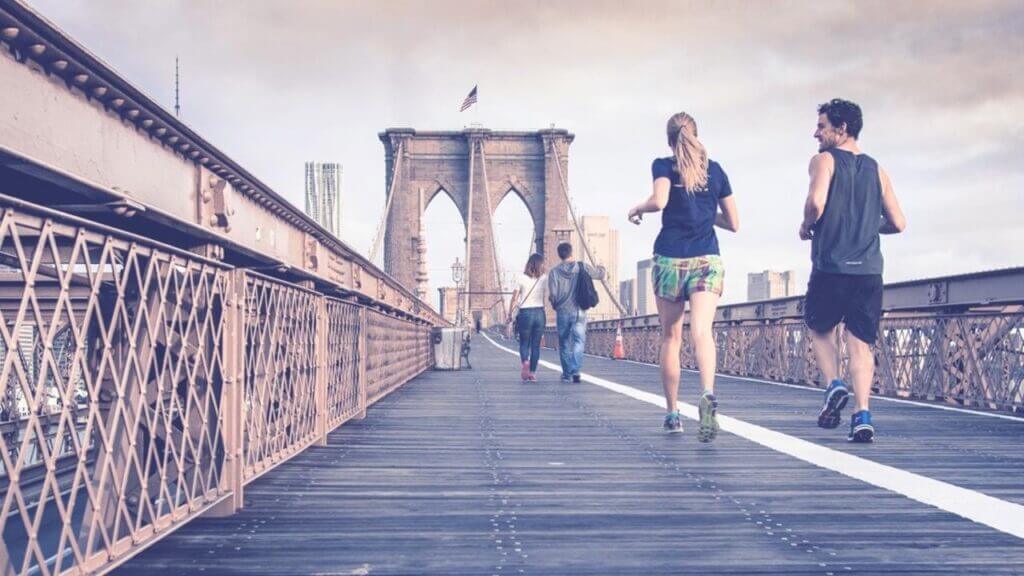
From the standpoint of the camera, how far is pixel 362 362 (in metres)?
6.11

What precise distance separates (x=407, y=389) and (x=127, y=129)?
171 inches

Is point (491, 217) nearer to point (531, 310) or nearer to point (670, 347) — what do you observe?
point (531, 310)

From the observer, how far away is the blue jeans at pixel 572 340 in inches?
410

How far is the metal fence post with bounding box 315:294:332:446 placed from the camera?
4.57m

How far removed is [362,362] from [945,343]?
443 cm

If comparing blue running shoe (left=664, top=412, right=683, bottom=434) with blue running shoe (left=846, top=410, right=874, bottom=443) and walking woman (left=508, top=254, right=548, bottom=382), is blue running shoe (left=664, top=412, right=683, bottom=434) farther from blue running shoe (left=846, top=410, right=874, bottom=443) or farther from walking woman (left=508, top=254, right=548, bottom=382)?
walking woman (left=508, top=254, right=548, bottom=382)

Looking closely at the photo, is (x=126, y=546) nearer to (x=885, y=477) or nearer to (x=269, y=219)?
(x=885, y=477)

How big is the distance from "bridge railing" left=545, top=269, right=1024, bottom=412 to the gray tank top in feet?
6.12

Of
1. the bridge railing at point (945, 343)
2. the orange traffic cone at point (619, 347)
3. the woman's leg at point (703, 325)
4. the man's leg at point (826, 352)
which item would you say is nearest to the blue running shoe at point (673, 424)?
the woman's leg at point (703, 325)

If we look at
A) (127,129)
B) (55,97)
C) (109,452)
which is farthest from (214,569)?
(127,129)

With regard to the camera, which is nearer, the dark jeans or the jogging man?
the jogging man

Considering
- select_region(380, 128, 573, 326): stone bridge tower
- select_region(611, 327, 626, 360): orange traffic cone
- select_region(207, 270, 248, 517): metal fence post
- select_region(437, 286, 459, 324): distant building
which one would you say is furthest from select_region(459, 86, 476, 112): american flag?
select_region(207, 270, 248, 517): metal fence post

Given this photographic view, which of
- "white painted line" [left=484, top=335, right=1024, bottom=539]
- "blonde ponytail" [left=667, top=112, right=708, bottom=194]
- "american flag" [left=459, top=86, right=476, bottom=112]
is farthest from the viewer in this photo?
"american flag" [left=459, top=86, right=476, bottom=112]

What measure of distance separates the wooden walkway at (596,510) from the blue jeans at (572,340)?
4858 millimetres
